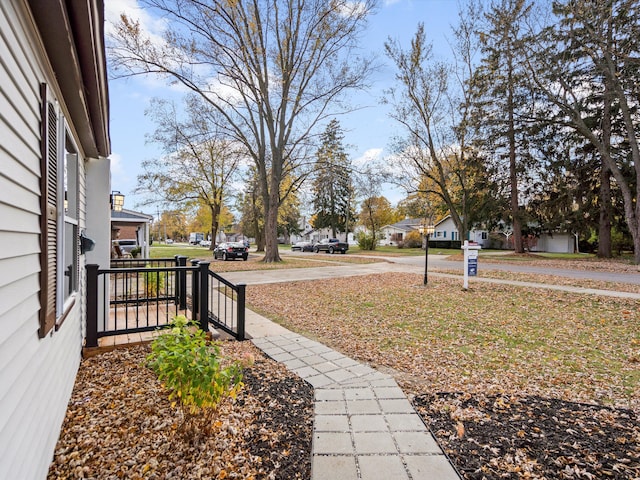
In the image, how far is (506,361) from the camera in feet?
Result: 13.3

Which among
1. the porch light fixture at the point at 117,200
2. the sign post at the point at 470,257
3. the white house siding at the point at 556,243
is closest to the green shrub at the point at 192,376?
the sign post at the point at 470,257

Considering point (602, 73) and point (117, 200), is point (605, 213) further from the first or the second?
point (117, 200)

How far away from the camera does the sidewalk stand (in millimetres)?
2041

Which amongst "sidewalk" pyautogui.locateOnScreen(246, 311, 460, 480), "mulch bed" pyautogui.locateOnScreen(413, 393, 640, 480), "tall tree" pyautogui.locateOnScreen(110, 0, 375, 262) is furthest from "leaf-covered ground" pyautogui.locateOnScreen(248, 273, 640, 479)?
"tall tree" pyautogui.locateOnScreen(110, 0, 375, 262)

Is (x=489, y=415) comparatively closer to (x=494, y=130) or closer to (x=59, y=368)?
(x=59, y=368)

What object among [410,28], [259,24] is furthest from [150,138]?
[410,28]

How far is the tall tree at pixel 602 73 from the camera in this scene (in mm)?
13359

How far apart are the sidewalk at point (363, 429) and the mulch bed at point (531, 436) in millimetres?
155

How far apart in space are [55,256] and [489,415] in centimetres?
353

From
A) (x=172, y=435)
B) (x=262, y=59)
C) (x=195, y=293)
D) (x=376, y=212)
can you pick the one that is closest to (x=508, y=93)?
(x=262, y=59)

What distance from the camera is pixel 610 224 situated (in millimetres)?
21062

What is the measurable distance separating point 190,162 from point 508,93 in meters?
22.4

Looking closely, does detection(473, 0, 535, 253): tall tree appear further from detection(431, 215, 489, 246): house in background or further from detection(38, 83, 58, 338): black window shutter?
detection(38, 83, 58, 338): black window shutter

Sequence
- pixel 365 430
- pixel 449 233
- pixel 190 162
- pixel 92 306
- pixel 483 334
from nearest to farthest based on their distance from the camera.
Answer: pixel 365 430
pixel 92 306
pixel 483 334
pixel 190 162
pixel 449 233
